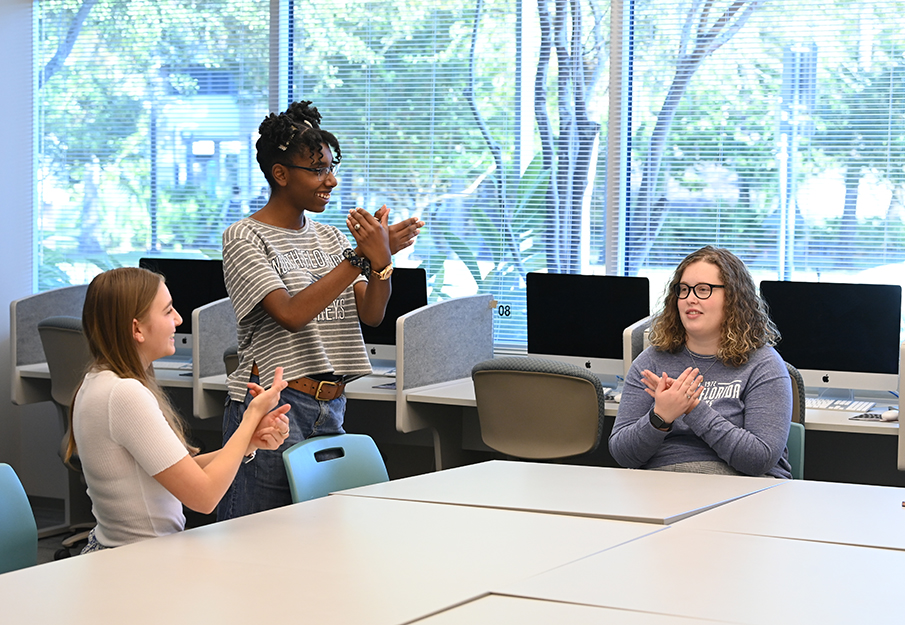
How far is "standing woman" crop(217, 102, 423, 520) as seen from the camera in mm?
2221

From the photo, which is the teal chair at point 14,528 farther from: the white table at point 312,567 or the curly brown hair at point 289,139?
the curly brown hair at point 289,139

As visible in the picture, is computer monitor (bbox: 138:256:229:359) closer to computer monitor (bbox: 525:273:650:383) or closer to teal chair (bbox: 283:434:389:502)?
computer monitor (bbox: 525:273:650:383)

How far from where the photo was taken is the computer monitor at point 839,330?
3.26 m

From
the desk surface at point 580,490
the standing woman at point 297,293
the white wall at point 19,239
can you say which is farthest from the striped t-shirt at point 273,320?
the white wall at point 19,239

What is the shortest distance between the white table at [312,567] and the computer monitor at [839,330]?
1.87 m

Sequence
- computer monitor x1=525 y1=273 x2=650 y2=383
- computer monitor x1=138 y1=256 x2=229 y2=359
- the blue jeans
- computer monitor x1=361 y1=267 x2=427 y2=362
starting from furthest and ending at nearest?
computer monitor x1=138 y1=256 x2=229 y2=359, computer monitor x1=361 y1=267 x2=427 y2=362, computer monitor x1=525 y1=273 x2=650 y2=383, the blue jeans

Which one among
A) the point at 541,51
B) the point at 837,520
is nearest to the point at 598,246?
the point at 541,51

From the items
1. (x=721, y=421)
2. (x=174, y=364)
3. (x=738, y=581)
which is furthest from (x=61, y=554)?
(x=738, y=581)

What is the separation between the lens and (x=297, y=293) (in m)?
2.22

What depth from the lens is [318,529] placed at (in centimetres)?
169

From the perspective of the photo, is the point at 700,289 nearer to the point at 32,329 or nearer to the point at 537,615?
the point at 537,615

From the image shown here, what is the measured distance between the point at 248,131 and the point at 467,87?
1.09 m

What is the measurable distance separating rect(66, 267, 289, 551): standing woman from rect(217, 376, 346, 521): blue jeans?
33cm

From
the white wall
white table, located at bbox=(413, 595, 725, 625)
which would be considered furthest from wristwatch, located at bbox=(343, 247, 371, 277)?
the white wall
